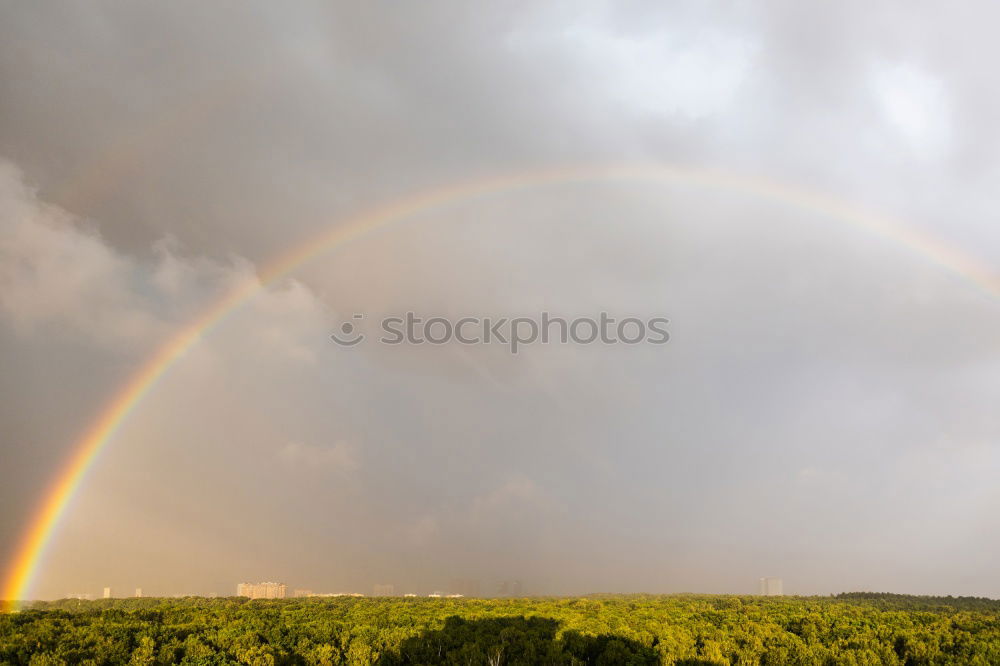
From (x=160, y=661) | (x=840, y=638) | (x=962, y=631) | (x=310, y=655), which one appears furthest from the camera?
(x=962, y=631)

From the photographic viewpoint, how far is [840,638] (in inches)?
2491

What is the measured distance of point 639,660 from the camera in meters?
52.2

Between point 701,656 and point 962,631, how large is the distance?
32.6 m

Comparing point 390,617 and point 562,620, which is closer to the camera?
point 562,620

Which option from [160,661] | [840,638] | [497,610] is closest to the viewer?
[160,661]

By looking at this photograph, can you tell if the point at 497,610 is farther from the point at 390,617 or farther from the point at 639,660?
the point at 639,660

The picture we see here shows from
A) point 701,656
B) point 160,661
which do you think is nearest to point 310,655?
point 160,661

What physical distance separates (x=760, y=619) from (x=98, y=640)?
66.4 meters

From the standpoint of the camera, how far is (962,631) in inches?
2657

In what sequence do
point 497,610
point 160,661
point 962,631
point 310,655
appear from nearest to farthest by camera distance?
point 160,661 < point 310,655 < point 962,631 < point 497,610

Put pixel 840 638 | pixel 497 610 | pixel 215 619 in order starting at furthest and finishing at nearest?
pixel 497 610 → pixel 215 619 → pixel 840 638

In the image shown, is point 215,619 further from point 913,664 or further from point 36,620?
point 913,664

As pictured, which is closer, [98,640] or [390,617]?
[98,640]

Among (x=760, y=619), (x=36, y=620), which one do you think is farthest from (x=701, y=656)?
(x=36, y=620)
